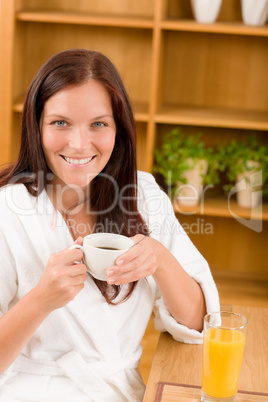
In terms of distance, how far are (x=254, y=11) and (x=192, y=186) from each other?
0.95m

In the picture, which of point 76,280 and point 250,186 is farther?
point 250,186

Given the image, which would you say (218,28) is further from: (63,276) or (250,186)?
(63,276)

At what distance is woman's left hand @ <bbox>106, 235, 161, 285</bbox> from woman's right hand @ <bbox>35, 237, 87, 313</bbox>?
65 millimetres

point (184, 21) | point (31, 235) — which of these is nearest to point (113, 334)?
point (31, 235)

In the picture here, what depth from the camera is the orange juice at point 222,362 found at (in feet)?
3.88

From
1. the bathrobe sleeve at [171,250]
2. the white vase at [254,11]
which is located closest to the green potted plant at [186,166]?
the white vase at [254,11]

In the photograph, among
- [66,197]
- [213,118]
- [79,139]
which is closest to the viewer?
[79,139]

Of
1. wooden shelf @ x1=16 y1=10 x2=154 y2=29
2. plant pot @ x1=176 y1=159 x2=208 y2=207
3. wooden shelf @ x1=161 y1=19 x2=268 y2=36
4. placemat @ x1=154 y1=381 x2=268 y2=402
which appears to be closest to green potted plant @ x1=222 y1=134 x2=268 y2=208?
plant pot @ x1=176 y1=159 x2=208 y2=207

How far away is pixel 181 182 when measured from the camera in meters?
3.17

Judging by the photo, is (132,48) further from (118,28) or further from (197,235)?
(197,235)

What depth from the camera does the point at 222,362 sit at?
1199 mm

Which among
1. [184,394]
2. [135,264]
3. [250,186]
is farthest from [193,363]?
[250,186]

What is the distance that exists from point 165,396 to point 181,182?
2036 mm

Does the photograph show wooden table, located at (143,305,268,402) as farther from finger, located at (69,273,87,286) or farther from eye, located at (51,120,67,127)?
eye, located at (51,120,67,127)
